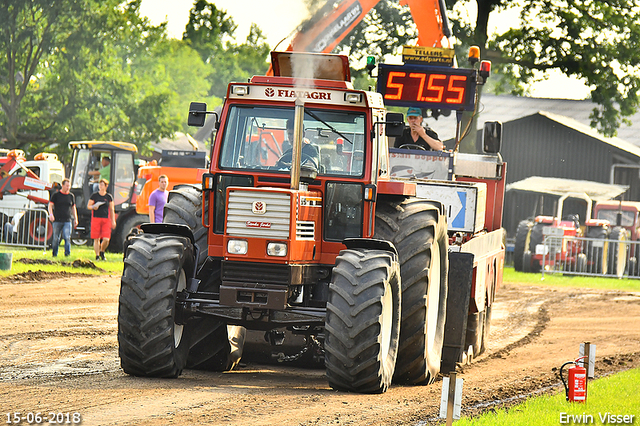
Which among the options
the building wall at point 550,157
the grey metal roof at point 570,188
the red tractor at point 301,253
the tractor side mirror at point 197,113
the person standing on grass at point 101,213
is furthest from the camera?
the building wall at point 550,157

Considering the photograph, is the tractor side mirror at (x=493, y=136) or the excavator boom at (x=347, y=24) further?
the tractor side mirror at (x=493, y=136)

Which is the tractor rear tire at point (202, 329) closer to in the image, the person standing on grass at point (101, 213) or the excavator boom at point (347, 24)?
the excavator boom at point (347, 24)

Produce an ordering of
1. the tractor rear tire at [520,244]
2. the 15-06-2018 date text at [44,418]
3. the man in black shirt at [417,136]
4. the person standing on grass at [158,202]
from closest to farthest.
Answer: the 15-06-2018 date text at [44,418] < the man in black shirt at [417,136] < the person standing on grass at [158,202] < the tractor rear tire at [520,244]

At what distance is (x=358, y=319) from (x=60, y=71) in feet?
109

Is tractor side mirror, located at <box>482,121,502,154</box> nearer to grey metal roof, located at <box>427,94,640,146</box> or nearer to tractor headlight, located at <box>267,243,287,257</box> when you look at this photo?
tractor headlight, located at <box>267,243,287,257</box>

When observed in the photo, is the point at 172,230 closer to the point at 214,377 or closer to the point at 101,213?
the point at 214,377

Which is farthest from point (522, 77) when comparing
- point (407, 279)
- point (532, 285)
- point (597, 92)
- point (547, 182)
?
point (407, 279)

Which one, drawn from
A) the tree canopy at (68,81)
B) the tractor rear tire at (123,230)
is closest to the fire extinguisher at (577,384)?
the tractor rear tire at (123,230)

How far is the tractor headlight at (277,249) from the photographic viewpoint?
8703 mm

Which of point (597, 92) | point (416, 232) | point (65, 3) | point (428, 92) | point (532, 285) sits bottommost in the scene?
point (532, 285)

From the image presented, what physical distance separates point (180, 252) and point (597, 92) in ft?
84.7

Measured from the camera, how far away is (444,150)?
14.0 meters

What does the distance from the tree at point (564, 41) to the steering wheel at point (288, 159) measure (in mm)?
22532

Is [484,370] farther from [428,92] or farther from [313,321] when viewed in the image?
[428,92]
